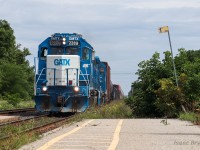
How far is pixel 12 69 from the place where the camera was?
52.9 m

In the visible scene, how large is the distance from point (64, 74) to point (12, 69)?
3053 cm

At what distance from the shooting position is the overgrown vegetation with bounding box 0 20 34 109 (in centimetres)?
5250

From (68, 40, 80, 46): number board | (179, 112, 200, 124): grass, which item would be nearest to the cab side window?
(68, 40, 80, 46): number board

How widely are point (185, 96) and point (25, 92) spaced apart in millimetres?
33420

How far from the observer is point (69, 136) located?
516 inches

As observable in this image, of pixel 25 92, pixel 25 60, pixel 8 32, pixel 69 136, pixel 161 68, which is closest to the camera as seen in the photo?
pixel 69 136

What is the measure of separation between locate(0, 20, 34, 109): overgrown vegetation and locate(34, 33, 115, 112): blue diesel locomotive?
869 inches

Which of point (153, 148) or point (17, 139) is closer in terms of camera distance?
point (153, 148)

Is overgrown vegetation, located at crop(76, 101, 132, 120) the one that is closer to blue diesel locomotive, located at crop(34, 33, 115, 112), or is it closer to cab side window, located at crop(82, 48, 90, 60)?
blue diesel locomotive, located at crop(34, 33, 115, 112)

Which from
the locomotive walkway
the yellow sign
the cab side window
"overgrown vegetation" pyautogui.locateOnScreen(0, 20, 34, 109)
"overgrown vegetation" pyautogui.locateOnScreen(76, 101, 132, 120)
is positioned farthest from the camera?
"overgrown vegetation" pyautogui.locateOnScreen(0, 20, 34, 109)

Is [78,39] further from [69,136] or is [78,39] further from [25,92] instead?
[25,92]

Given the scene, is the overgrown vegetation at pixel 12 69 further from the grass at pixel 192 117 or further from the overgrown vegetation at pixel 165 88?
the grass at pixel 192 117

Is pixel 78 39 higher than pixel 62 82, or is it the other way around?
pixel 78 39

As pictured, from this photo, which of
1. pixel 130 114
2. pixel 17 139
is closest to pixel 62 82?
pixel 130 114
